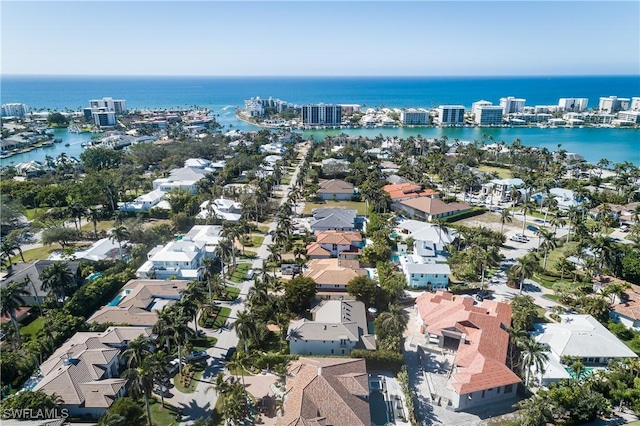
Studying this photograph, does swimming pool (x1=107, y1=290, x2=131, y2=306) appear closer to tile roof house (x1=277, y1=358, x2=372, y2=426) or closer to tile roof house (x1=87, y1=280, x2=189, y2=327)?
tile roof house (x1=87, y1=280, x2=189, y2=327)

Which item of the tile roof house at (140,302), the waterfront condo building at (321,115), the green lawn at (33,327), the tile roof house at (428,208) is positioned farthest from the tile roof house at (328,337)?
the waterfront condo building at (321,115)

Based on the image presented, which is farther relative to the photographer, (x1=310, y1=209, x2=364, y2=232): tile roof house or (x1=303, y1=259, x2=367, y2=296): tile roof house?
(x1=310, y1=209, x2=364, y2=232): tile roof house

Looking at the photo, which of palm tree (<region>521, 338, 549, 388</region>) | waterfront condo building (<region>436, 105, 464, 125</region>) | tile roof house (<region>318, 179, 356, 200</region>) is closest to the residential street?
palm tree (<region>521, 338, 549, 388</region>)

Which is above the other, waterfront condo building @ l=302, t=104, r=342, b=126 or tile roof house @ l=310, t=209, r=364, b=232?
waterfront condo building @ l=302, t=104, r=342, b=126

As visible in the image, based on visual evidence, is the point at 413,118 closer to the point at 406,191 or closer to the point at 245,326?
the point at 406,191

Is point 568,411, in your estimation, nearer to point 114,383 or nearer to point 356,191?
point 114,383

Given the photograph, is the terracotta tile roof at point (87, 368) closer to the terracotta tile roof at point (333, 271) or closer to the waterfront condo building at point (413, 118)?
the terracotta tile roof at point (333, 271)

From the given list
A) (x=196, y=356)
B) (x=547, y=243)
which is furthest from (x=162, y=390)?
(x=547, y=243)

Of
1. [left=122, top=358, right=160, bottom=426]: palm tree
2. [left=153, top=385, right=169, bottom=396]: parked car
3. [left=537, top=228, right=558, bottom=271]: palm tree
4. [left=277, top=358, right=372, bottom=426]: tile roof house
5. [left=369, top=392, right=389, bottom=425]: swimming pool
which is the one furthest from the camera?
[left=537, top=228, right=558, bottom=271]: palm tree
